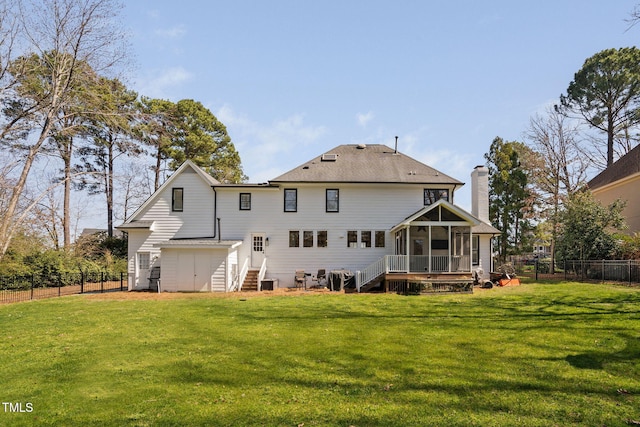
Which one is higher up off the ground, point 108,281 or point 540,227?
point 540,227

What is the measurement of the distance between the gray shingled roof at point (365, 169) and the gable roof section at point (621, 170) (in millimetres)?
15570

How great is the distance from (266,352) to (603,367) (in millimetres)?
6498

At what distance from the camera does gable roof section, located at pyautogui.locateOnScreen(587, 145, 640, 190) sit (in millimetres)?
26984

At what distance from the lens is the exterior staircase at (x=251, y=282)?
2039 cm

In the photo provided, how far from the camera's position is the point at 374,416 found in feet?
16.6

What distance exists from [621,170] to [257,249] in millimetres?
28485

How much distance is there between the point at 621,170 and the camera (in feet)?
93.9

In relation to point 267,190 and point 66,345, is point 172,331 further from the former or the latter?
point 267,190

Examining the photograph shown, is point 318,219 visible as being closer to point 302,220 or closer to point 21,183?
point 302,220

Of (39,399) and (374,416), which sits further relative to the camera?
(39,399)

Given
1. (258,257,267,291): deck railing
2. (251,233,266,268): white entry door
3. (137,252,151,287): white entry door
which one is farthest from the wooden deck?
(137,252,151,287): white entry door

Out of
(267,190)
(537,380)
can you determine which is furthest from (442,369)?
(267,190)

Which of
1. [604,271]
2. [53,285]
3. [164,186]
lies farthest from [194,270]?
[604,271]

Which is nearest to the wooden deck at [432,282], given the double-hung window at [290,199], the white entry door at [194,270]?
the double-hung window at [290,199]
